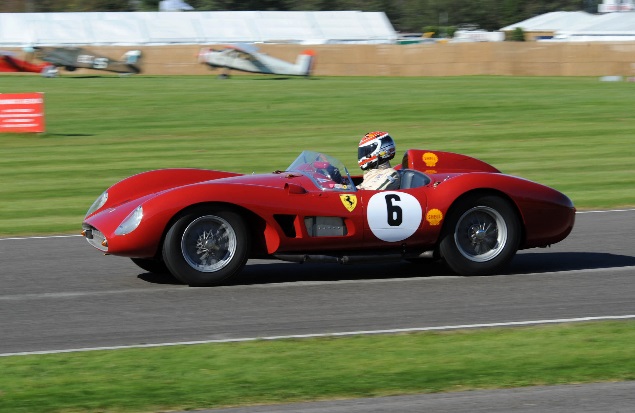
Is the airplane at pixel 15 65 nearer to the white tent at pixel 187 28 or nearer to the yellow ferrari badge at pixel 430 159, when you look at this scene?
the white tent at pixel 187 28

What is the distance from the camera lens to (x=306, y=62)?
39.7 m

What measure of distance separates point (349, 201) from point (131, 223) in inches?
70.3

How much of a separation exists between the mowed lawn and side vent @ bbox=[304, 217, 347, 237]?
14.5 ft

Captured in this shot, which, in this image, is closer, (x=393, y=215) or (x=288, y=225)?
(x=288, y=225)

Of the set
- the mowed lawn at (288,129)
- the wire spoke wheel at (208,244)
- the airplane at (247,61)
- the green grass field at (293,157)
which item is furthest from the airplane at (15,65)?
the wire spoke wheel at (208,244)

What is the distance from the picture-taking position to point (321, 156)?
884 centimetres

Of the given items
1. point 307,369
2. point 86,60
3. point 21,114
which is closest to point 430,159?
point 307,369

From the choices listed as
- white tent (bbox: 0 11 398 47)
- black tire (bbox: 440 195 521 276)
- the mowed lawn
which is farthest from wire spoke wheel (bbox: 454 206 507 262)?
white tent (bbox: 0 11 398 47)

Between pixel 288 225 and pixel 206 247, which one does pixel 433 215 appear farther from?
pixel 206 247

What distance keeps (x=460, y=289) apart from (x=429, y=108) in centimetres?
2009

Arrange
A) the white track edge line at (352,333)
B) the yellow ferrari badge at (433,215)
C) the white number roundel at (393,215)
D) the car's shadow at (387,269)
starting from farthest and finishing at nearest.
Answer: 1. the car's shadow at (387,269)
2. the yellow ferrari badge at (433,215)
3. the white number roundel at (393,215)
4. the white track edge line at (352,333)

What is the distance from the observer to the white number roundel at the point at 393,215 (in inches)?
327

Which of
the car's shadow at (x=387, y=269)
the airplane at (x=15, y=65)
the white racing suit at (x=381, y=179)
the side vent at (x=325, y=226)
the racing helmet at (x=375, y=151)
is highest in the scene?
the airplane at (x=15, y=65)

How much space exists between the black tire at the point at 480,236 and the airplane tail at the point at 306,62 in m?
31.5
